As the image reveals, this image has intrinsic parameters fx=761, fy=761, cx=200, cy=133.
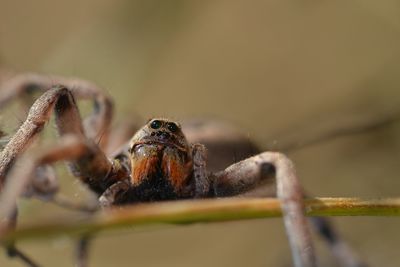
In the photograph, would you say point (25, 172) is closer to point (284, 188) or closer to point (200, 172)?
point (284, 188)

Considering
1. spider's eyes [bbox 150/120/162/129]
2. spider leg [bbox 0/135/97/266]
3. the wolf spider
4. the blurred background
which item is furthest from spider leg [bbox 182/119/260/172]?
spider leg [bbox 0/135/97/266]

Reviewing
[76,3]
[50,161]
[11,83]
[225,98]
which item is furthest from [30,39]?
[50,161]

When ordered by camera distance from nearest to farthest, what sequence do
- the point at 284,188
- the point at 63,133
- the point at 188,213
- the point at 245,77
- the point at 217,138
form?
the point at 188,213 → the point at 284,188 → the point at 63,133 → the point at 217,138 → the point at 245,77

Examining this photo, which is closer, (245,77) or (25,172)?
(25,172)

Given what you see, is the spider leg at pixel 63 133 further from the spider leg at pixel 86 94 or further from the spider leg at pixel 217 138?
the spider leg at pixel 217 138

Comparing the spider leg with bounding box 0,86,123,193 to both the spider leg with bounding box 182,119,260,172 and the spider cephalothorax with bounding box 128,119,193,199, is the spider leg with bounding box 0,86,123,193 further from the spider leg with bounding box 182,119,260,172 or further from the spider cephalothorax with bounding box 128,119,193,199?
the spider leg with bounding box 182,119,260,172

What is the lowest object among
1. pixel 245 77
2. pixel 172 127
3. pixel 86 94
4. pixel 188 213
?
pixel 188 213

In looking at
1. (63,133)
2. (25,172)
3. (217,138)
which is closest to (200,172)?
(63,133)
